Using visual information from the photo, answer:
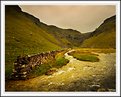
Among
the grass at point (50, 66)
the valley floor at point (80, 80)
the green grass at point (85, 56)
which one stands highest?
the green grass at point (85, 56)

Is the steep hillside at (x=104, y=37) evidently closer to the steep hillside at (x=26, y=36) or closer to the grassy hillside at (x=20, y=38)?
the steep hillside at (x=26, y=36)

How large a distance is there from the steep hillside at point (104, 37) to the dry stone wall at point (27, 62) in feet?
1.22

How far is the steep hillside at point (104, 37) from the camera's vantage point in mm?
2863

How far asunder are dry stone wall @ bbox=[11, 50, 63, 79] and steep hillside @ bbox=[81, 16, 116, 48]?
371mm

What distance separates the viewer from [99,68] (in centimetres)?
290

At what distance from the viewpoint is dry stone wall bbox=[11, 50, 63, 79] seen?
288 cm

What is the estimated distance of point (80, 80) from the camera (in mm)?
2885

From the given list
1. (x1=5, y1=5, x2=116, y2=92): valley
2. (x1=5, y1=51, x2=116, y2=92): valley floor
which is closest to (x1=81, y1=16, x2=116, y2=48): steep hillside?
(x1=5, y1=5, x2=116, y2=92): valley

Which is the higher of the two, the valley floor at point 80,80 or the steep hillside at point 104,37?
the steep hillside at point 104,37

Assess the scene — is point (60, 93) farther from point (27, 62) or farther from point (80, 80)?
point (27, 62)

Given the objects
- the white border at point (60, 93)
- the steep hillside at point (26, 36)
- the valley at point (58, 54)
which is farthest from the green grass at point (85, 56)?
the white border at point (60, 93)

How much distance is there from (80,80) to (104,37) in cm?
52

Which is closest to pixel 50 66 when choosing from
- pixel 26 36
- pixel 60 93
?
pixel 60 93

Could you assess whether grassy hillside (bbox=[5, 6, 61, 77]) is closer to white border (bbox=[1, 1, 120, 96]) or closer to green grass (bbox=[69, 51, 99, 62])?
white border (bbox=[1, 1, 120, 96])
